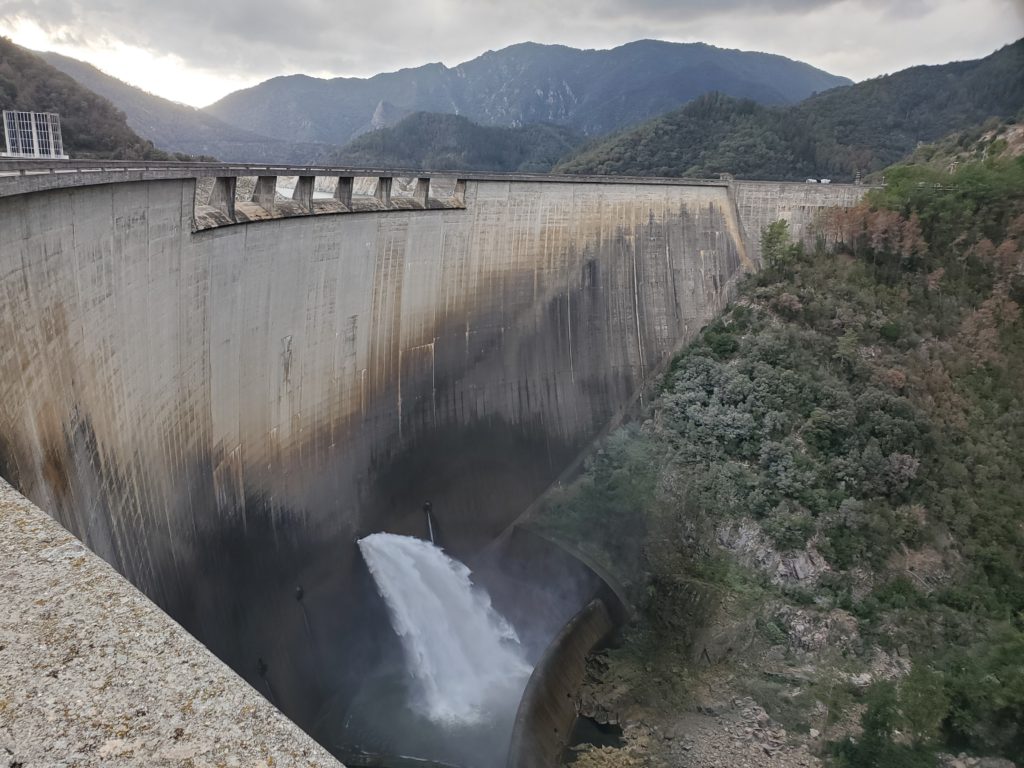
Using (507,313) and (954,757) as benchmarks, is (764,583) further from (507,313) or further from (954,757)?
(507,313)

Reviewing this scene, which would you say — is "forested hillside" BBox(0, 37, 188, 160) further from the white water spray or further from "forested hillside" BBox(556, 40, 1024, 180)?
"forested hillside" BBox(556, 40, 1024, 180)

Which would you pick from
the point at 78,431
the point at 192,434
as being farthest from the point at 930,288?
the point at 78,431

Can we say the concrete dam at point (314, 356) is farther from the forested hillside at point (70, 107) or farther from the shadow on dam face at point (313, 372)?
the forested hillside at point (70, 107)

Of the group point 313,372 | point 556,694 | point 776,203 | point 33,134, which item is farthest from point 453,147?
point 556,694

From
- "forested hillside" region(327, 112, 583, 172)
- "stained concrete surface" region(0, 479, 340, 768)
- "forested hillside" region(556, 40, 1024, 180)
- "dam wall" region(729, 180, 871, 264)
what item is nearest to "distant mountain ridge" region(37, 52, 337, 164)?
"forested hillside" region(327, 112, 583, 172)

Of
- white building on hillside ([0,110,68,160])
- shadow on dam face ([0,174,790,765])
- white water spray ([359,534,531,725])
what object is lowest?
white water spray ([359,534,531,725])

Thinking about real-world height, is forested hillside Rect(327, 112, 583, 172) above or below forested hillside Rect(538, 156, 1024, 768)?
above
